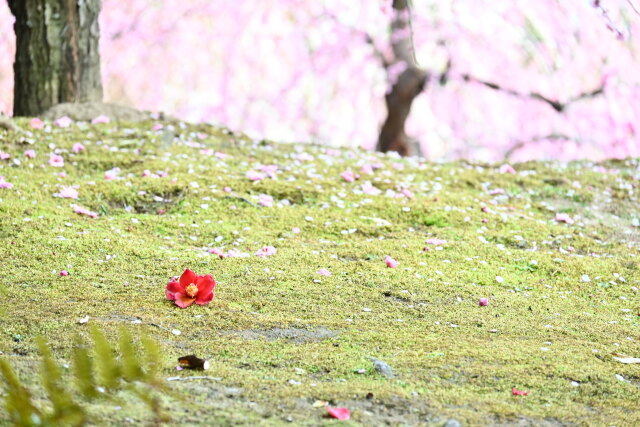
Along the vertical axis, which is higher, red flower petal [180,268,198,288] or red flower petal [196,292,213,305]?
red flower petal [180,268,198,288]

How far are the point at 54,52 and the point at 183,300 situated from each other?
441cm

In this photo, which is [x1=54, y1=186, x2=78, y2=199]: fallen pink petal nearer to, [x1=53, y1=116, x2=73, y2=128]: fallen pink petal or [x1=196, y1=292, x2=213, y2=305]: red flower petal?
[x1=53, y1=116, x2=73, y2=128]: fallen pink petal

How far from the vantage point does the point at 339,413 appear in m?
2.16

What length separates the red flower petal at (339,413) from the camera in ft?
7.05

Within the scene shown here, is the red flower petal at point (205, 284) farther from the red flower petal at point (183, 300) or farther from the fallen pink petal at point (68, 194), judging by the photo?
the fallen pink petal at point (68, 194)

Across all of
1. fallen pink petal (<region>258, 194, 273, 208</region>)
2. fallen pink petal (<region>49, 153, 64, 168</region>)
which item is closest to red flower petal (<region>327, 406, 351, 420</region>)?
fallen pink petal (<region>258, 194, 273, 208</region>)

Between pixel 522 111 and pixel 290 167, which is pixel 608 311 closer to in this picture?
pixel 290 167

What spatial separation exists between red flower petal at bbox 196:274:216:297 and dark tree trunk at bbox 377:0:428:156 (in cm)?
781

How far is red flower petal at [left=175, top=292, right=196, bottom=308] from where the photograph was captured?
11.1 ft

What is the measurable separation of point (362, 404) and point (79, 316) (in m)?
1.41

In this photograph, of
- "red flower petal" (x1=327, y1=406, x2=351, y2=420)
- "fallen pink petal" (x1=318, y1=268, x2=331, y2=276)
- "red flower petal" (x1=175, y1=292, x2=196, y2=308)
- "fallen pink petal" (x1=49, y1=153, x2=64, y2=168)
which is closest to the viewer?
"red flower petal" (x1=327, y1=406, x2=351, y2=420)

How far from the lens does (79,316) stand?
3.15 metres

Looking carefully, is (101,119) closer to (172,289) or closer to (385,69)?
(172,289)

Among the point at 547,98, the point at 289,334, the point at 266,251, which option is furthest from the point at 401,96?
the point at 289,334
